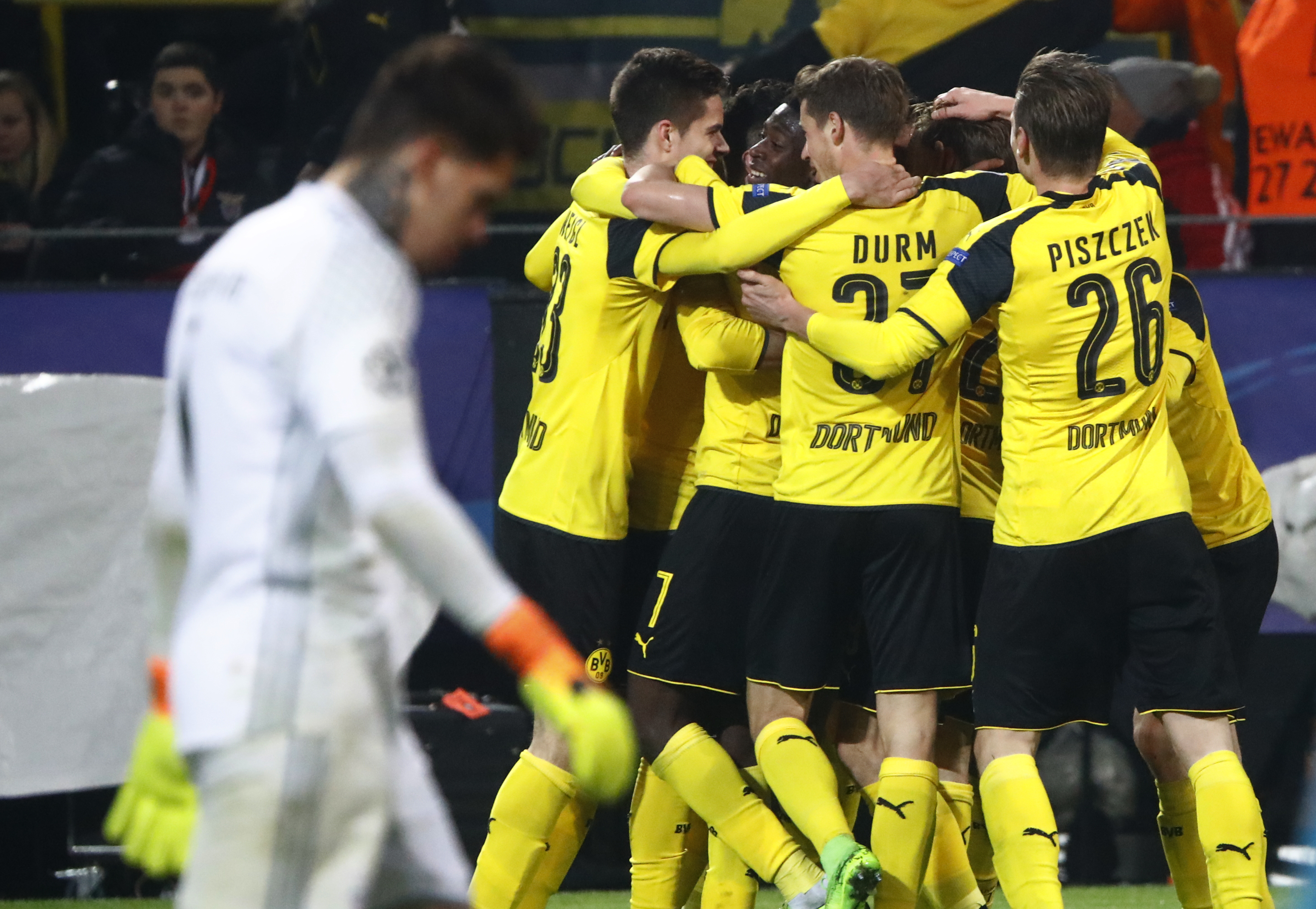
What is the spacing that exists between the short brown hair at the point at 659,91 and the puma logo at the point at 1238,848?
222cm

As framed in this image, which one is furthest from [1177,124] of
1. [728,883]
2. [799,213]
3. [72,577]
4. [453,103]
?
[453,103]

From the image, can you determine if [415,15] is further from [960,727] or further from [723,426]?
[960,727]

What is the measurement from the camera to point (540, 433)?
467 cm

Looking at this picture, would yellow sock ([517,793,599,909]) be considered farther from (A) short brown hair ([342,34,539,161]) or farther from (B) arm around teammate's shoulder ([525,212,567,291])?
(A) short brown hair ([342,34,539,161])

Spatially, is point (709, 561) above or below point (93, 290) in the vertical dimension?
below

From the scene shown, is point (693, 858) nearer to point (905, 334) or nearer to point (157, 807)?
point (905, 334)

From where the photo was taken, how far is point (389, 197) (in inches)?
94.1

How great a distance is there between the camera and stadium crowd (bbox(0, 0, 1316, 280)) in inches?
257

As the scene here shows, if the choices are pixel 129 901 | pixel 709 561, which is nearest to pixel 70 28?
pixel 129 901

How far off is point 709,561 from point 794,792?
2.08 feet

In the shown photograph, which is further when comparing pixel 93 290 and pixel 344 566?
pixel 93 290

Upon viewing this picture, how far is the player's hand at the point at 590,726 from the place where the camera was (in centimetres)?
223

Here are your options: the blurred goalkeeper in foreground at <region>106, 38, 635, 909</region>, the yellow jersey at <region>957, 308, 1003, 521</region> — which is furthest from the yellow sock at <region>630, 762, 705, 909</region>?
the blurred goalkeeper in foreground at <region>106, 38, 635, 909</region>

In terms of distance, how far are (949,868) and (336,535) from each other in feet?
9.09
